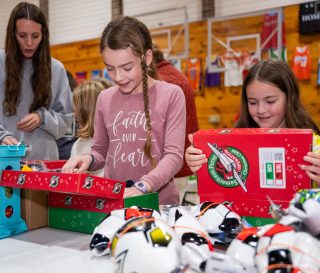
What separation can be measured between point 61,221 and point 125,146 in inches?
13.6

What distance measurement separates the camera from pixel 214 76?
5.09 m

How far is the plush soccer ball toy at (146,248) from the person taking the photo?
0.68m

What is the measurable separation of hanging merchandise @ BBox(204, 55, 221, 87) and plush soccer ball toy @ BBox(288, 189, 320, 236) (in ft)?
14.5

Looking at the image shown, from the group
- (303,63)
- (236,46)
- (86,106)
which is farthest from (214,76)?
(86,106)

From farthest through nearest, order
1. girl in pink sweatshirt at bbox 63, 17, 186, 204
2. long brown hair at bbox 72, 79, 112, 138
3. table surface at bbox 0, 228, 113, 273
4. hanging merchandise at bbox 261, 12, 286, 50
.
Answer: hanging merchandise at bbox 261, 12, 286, 50, long brown hair at bbox 72, 79, 112, 138, girl in pink sweatshirt at bbox 63, 17, 186, 204, table surface at bbox 0, 228, 113, 273

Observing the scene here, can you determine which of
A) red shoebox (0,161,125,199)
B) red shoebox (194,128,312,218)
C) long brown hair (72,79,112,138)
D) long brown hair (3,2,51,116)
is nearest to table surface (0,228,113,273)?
red shoebox (0,161,125,199)

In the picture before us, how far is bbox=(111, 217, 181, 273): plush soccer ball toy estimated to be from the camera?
2.22ft

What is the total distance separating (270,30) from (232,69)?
0.59 m

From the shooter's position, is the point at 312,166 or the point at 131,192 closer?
the point at 312,166

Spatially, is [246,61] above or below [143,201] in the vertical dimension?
above

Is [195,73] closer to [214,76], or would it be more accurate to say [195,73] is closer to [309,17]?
[214,76]

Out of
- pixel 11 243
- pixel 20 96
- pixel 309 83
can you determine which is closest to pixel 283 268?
pixel 11 243

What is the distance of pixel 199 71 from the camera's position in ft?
17.1

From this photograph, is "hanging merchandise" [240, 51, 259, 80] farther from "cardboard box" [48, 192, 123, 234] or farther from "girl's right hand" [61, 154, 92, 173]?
"cardboard box" [48, 192, 123, 234]
